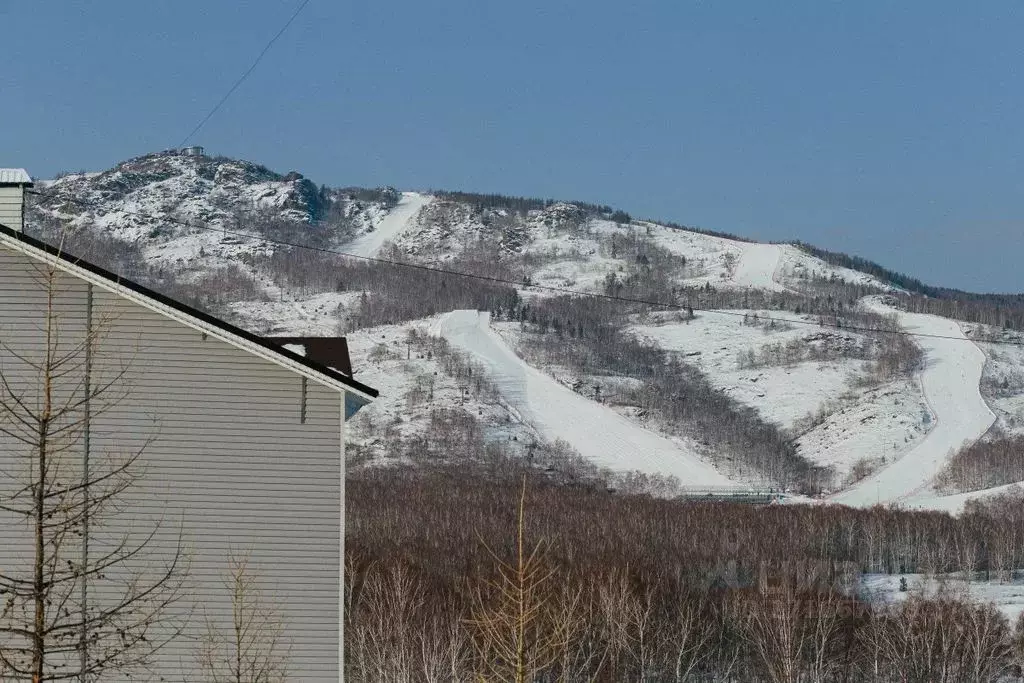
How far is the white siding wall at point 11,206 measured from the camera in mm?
25734

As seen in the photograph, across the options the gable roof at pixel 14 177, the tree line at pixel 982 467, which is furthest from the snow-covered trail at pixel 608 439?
the gable roof at pixel 14 177

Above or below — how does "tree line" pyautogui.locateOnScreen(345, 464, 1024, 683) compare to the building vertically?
below

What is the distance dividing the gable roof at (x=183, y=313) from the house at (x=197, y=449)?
29 millimetres

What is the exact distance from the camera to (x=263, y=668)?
23.3 meters

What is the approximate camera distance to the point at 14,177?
26156mm

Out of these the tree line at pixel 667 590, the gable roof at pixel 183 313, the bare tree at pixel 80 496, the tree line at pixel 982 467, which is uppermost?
the gable roof at pixel 183 313

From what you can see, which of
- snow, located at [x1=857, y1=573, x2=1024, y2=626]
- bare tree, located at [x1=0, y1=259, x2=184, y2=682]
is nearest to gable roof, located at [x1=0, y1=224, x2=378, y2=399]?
bare tree, located at [x1=0, y1=259, x2=184, y2=682]

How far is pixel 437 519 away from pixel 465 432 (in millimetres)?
59416

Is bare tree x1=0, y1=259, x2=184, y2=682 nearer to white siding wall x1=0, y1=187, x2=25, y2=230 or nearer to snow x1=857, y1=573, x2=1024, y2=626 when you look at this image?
white siding wall x1=0, y1=187, x2=25, y2=230

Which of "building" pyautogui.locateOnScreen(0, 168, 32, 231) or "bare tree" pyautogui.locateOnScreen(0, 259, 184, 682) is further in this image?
"building" pyautogui.locateOnScreen(0, 168, 32, 231)

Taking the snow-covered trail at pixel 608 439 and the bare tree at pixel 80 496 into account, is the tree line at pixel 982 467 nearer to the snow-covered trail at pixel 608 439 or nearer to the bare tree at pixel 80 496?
the snow-covered trail at pixel 608 439

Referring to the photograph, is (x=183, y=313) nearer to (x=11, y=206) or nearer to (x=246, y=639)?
(x=11, y=206)

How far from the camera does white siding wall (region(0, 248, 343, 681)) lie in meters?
24.0

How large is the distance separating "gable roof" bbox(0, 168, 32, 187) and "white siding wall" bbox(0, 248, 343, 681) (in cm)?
226
